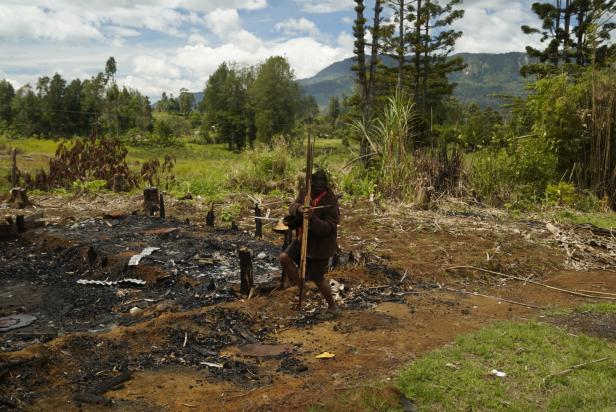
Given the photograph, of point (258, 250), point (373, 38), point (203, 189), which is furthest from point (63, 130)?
point (258, 250)

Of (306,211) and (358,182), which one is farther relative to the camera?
(358,182)

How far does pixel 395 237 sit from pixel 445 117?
35.6m

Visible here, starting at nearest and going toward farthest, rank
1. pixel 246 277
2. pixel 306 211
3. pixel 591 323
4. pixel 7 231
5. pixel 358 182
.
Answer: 1. pixel 306 211
2. pixel 591 323
3. pixel 246 277
4. pixel 7 231
5. pixel 358 182

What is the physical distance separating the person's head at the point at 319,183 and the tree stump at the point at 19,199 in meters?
7.79

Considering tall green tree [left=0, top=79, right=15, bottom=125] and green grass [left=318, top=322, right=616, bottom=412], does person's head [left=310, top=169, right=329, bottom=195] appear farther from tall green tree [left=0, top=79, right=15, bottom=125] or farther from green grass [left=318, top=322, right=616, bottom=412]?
tall green tree [left=0, top=79, right=15, bottom=125]

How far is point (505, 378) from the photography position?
3.64m

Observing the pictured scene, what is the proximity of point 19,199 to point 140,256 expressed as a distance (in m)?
5.29

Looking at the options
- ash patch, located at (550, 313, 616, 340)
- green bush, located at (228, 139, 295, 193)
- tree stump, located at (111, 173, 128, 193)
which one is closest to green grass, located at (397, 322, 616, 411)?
ash patch, located at (550, 313, 616, 340)

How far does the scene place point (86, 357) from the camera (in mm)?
3795

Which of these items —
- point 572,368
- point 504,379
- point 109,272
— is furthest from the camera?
point 109,272

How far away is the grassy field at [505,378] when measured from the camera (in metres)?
3.27

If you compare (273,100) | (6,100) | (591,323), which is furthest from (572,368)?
(6,100)

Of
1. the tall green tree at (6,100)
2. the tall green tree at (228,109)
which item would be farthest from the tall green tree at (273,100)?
the tall green tree at (6,100)

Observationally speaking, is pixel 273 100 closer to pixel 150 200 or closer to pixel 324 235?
pixel 150 200
